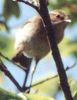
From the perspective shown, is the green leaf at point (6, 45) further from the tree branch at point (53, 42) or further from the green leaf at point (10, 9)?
the tree branch at point (53, 42)

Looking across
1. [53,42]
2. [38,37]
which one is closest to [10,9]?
[38,37]

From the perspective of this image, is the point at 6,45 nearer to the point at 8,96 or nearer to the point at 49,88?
the point at 49,88

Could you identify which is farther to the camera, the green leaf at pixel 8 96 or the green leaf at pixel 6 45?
the green leaf at pixel 6 45

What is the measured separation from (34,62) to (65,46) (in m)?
0.44

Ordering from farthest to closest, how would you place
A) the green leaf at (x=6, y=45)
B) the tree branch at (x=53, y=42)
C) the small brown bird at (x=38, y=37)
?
the green leaf at (x=6, y=45)
the small brown bird at (x=38, y=37)
the tree branch at (x=53, y=42)

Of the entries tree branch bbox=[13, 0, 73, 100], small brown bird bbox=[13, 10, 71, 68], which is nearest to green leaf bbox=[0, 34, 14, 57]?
small brown bird bbox=[13, 10, 71, 68]

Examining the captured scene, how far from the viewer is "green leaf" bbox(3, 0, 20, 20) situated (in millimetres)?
2129

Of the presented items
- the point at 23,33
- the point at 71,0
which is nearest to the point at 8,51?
the point at 23,33

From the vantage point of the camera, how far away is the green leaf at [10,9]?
6.98 ft

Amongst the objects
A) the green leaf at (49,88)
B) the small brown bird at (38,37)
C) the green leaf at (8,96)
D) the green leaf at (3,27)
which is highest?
the green leaf at (8,96)

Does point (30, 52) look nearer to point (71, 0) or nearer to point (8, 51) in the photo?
point (8, 51)

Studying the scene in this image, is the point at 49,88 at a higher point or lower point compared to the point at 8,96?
A: lower

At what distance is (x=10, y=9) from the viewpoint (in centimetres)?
215

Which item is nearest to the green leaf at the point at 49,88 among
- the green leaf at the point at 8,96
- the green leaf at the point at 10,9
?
the green leaf at the point at 8,96
